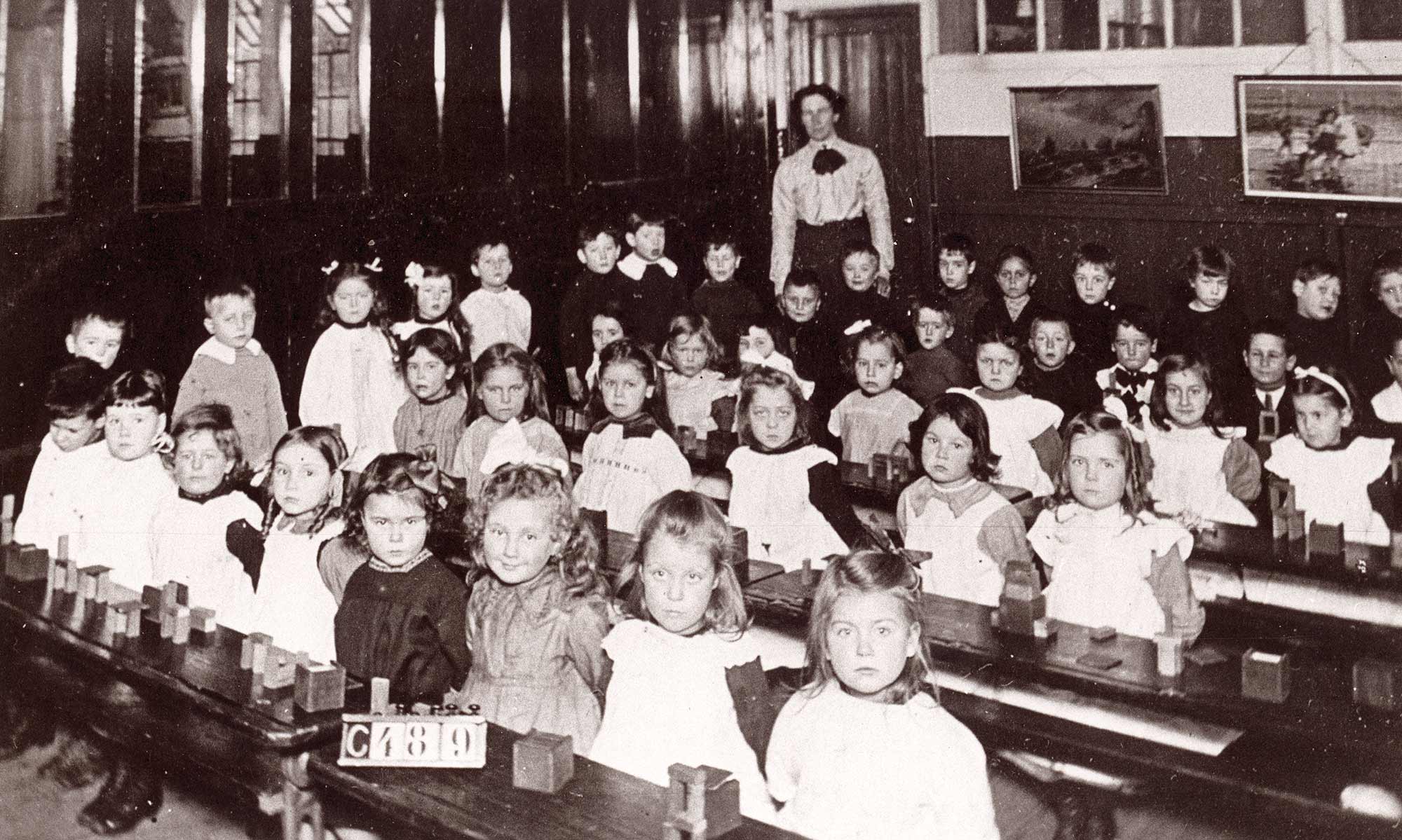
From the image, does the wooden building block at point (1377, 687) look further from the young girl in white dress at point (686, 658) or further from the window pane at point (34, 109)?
the window pane at point (34, 109)

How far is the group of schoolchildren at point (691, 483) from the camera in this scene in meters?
2.75

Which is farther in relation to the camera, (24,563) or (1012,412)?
(1012,412)

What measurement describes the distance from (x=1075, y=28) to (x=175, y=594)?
187 inches

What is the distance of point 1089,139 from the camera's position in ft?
21.6

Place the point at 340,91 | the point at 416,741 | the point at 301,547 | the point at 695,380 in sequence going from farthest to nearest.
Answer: the point at 340,91 → the point at 695,380 → the point at 301,547 → the point at 416,741

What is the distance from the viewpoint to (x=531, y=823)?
210 cm

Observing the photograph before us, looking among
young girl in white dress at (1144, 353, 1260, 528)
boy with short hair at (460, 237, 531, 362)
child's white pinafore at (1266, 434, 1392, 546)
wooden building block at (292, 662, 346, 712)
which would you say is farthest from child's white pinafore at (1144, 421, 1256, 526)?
boy with short hair at (460, 237, 531, 362)

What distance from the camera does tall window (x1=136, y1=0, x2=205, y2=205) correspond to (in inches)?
197

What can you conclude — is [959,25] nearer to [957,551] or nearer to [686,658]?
[957,551]

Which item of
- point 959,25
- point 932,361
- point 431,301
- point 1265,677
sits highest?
point 959,25

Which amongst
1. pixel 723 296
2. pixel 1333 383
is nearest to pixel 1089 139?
pixel 723 296

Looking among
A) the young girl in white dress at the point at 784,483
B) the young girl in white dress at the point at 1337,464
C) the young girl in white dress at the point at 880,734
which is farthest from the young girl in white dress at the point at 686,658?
the young girl in white dress at the point at 1337,464

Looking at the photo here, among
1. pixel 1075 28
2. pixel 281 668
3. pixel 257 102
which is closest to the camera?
pixel 281 668

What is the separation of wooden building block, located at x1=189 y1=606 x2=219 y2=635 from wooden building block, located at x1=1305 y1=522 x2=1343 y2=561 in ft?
8.93
